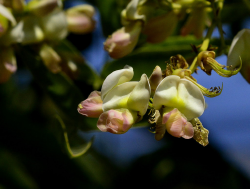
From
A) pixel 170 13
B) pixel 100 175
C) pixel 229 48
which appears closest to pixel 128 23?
pixel 170 13

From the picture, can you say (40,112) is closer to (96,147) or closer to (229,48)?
(96,147)

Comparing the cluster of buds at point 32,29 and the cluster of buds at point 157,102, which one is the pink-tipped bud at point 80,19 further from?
the cluster of buds at point 157,102

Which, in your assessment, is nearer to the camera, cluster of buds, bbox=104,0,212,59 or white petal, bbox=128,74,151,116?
white petal, bbox=128,74,151,116

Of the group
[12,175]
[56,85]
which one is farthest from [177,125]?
[12,175]

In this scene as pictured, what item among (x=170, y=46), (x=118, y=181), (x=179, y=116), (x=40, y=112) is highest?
(x=179, y=116)

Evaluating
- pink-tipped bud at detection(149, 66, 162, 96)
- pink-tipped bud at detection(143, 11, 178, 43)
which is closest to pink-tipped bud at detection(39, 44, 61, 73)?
pink-tipped bud at detection(143, 11, 178, 43)

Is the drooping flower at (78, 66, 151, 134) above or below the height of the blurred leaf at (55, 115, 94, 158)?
above

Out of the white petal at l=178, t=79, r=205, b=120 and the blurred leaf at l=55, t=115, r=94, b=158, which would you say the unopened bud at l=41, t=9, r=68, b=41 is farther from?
the white petal at l=178, t=79, r=205, b=120
